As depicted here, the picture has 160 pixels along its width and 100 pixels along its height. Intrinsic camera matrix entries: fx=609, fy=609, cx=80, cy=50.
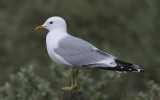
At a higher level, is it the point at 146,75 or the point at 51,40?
the point at 146,75

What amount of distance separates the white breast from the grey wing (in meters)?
0.03

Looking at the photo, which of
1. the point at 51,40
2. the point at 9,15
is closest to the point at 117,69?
the point at 51,40


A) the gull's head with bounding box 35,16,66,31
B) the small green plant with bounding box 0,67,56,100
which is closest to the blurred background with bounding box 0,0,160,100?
the small green plant with bounding box 0,67,56,100

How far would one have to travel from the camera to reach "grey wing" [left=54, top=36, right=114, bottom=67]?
15.9ft

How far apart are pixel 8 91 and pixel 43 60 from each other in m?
3.59

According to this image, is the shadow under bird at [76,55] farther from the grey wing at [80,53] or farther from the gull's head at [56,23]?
the gull's head at [56,23]

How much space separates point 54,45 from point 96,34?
5.71 meters

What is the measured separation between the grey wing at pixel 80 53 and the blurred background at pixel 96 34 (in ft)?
11.5

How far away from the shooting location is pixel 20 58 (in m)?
10.5

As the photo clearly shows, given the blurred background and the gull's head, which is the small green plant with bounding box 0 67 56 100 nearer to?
the blurred background

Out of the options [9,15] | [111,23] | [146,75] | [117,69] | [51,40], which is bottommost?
[117,69]

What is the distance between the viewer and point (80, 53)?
16.1 feet

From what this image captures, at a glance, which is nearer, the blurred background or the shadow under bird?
the shadow under bird

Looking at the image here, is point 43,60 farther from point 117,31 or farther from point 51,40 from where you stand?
point 51,40
